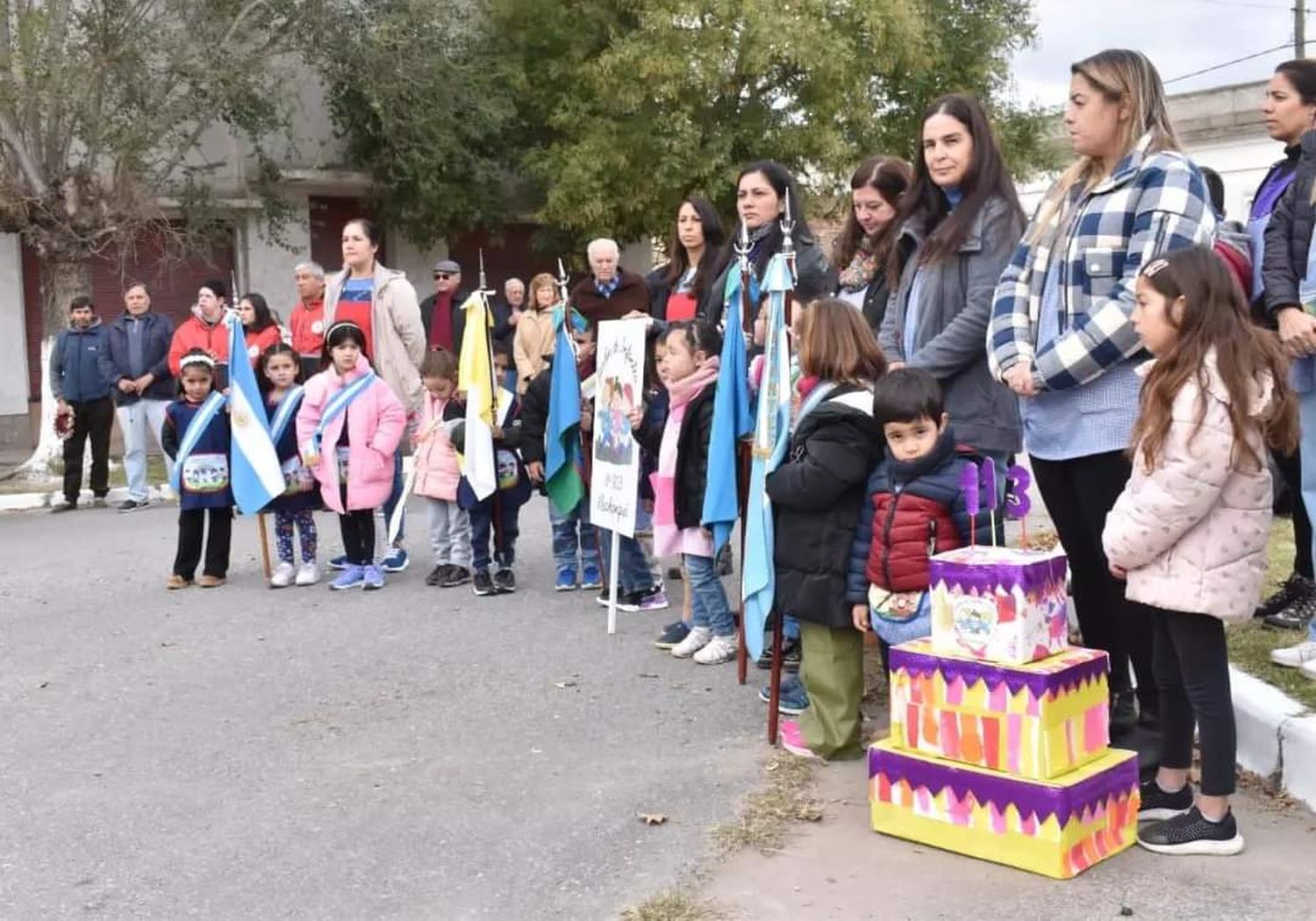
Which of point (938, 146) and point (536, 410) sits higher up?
point (938, 146)

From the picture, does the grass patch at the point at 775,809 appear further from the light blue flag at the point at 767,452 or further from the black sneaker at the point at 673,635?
the black sneaker at the point at 673,635

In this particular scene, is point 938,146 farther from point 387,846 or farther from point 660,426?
point 387,846

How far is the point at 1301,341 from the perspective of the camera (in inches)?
204

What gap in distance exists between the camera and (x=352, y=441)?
870 cm

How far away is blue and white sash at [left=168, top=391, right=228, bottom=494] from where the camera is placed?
348 inches

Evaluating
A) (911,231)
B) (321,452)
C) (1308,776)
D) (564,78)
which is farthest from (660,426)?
(564,78)

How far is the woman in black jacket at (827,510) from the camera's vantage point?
201 inches

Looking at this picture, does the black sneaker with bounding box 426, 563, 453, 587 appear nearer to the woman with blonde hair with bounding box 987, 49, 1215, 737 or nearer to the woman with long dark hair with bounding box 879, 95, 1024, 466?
the woman with long dark hair with bounding box 879, 95, 1024, 466

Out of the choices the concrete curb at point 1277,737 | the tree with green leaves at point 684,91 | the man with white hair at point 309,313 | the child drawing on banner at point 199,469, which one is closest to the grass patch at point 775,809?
the concrete curb at point 1277,737

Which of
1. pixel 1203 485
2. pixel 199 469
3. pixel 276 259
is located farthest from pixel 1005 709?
pixel 276 259

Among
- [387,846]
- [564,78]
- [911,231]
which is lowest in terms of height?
[387,846]

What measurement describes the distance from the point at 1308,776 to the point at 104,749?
4241mm

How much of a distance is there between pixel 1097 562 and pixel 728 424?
178 cm

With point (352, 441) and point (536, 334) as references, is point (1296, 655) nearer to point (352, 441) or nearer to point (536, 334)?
point (352, 441)
